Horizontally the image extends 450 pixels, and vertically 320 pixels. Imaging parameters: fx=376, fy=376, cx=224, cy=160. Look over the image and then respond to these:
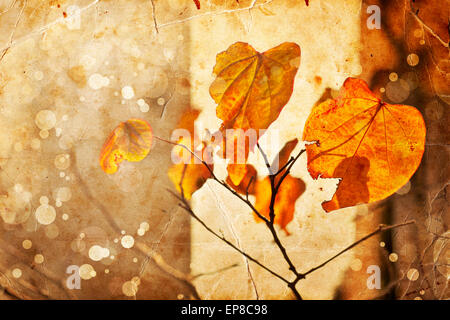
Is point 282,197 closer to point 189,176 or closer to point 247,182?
point 247,182

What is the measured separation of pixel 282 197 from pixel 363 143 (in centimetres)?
28

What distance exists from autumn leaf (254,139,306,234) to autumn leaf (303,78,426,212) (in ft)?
0.19

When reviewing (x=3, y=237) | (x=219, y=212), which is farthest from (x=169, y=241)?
(x=3, y=237)

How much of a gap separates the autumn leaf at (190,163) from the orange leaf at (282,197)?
17 cm

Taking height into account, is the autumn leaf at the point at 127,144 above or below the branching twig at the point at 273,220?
above

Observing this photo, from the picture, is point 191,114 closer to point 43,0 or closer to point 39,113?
point 39,113

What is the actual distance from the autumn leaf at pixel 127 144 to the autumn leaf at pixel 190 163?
0.30 feet

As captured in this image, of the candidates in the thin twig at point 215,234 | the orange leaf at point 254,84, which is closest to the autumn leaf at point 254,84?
the orange leaf at point 254,84

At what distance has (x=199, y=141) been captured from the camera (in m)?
1.12

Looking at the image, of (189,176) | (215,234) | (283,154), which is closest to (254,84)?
(283,154)

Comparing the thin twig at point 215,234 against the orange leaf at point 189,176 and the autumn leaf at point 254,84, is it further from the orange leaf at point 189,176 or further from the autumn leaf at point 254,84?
the autumn leaf at point 254,84

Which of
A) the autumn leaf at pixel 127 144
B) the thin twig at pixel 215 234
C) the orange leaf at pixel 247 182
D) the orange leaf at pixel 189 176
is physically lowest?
the thin twig at pixel 215 234

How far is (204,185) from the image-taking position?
44.2 inches

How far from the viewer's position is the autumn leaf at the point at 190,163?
1119 mm
